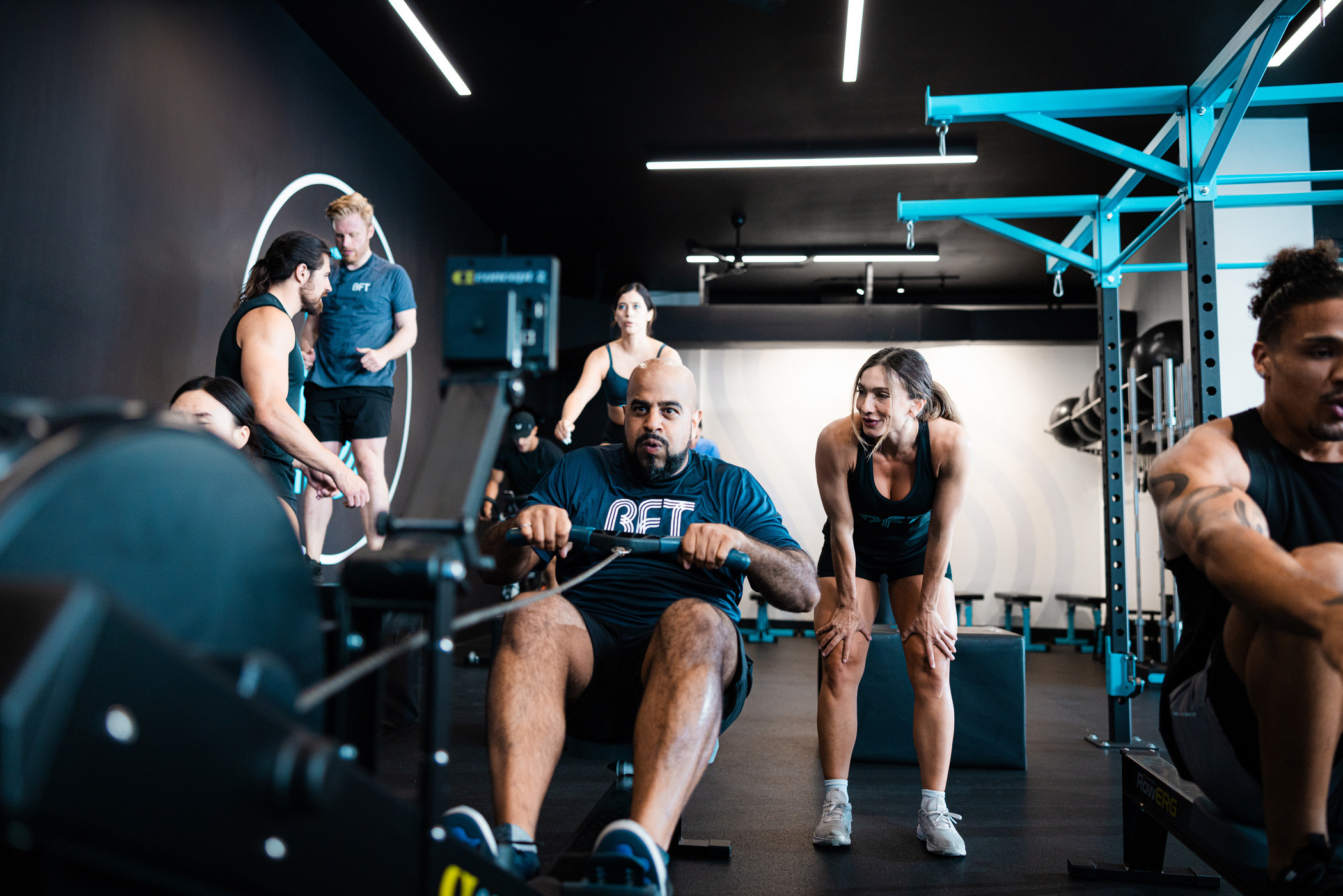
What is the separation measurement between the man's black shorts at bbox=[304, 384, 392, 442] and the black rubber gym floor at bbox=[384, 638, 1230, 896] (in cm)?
131

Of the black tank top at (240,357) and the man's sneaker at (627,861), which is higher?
the black tank top at (240,357)

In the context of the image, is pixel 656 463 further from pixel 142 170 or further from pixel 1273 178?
pixel 1273 178

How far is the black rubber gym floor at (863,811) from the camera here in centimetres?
203

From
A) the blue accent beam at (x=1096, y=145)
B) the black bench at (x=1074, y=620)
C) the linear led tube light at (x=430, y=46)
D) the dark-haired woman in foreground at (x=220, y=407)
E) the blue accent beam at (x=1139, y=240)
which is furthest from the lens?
the black bench at (x=1074, y=620)

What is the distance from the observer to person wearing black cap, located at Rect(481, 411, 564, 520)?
5750 mm

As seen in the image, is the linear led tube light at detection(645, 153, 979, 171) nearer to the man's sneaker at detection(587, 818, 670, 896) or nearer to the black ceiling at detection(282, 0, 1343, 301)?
the black ceiling at detection(282, 0, 1343, 301)

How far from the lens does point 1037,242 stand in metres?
4.02

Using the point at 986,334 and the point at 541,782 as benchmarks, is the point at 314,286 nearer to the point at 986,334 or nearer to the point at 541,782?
the point at 541,782

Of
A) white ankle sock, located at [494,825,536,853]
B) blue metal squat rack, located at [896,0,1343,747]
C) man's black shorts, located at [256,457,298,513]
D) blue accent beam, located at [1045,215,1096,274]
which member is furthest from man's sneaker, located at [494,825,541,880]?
blue accent beam, located at [1045,215,1096,274]

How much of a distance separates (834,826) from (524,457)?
12.9 feet

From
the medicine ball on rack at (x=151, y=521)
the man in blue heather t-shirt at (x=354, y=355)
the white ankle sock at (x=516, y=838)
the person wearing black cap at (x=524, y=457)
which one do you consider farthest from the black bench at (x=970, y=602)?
the medicine ball on rack at (x=151, y=521)

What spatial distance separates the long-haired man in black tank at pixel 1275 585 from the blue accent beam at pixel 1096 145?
1.43m

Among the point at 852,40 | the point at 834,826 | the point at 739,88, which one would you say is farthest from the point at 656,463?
the point at 739,88

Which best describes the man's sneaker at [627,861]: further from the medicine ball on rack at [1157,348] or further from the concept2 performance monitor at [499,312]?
the medicine ball on rack at [1157,348]
